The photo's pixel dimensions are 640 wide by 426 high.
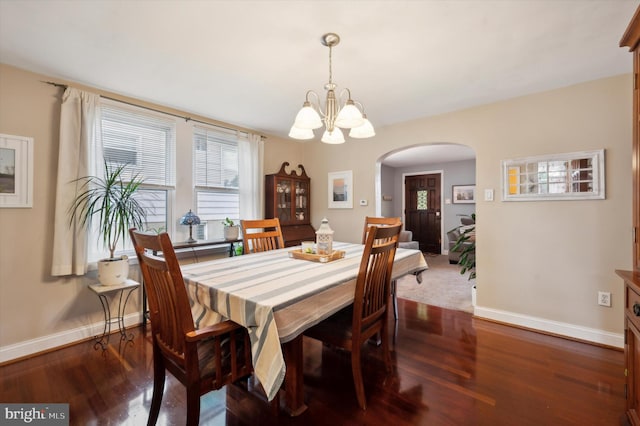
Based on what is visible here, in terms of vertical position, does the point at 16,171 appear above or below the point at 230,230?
above

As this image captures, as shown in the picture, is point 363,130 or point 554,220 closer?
point 363,130

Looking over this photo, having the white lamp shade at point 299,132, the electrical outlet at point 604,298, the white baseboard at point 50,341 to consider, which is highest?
the white lamp shade at point 299,132

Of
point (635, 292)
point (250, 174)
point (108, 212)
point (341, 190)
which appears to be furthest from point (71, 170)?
point (635, 292)

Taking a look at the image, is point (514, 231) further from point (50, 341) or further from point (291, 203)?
point (50, 341)

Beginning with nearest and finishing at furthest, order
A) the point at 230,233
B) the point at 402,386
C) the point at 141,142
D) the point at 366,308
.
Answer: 1. the point at 366,308
2. the point at 402,386
3. the point at 141,142
4. the point at 230,233

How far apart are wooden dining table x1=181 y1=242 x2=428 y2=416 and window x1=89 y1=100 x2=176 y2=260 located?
A: 1527 millimetres

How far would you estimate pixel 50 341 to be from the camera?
2.35m

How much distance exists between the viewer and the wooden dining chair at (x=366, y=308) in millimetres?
1600

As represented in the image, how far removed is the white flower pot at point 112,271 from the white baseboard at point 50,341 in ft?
1.76

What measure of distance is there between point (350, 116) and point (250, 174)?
2.31 metres

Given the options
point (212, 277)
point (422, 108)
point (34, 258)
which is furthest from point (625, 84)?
point (34, 258)

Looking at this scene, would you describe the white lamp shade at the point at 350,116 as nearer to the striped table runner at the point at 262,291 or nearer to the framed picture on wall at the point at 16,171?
the striped table runner at the point at 262,291

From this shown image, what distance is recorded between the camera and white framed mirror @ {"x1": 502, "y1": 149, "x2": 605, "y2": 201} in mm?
2443

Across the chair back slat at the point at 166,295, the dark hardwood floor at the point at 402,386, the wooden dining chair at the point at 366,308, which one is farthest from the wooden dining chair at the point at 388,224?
the chair back slat at the point at 166,295
